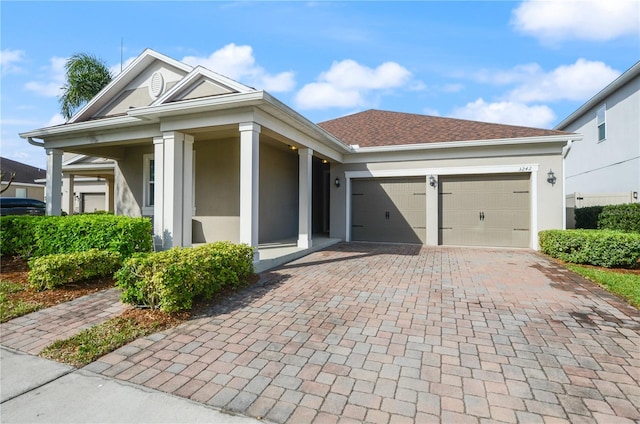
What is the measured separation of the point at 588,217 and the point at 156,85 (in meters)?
14.8

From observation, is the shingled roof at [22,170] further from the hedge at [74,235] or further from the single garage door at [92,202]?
the hedge at [74,235]

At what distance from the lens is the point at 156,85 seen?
31.8 feet

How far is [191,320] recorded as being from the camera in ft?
13.1

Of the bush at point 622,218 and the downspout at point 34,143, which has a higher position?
the downspout at point 34,143

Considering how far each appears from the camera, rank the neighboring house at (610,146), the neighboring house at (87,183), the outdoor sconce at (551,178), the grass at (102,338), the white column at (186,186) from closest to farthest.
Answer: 1. the grass at (102,338)
2. the white column at (186,186)
3. the outdoor sconce at (551,178)
4. the neighboring house at (610,146)
5. the neighboring house at (87,183)

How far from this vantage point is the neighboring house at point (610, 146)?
1130cm

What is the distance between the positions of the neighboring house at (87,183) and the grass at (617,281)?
630 inches

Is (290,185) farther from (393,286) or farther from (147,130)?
(393,286)

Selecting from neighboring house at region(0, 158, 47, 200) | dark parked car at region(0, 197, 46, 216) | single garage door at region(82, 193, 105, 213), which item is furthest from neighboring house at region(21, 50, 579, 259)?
neighboring house at region(0, 158, 47, 200)

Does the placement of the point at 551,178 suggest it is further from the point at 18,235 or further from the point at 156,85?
the point at 18,235

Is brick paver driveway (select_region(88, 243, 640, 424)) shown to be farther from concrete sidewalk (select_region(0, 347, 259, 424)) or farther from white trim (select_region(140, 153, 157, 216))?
white trim (select_region(140, 153, 157, 216))

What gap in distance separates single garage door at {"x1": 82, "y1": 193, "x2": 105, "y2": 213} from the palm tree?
5.09 m

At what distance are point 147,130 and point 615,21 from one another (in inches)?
515

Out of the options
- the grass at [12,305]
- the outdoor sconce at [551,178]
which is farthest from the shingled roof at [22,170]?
the outdoor sconce at [551,178]
